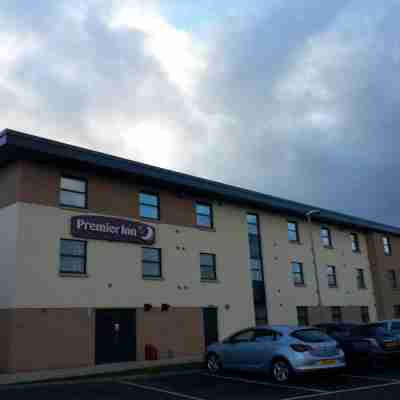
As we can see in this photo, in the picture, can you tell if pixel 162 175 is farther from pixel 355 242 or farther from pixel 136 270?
pixel 355 242

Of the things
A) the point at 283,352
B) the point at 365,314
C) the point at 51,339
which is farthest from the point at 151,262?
the point at 365,314

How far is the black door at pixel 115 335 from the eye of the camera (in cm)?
1906

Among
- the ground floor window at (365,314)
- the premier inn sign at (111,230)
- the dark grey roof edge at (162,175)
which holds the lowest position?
the ground floor window at (365,314)

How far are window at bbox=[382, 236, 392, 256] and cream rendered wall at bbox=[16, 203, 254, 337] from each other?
1747cm

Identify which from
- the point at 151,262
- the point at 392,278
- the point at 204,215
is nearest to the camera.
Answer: the point at 151,262

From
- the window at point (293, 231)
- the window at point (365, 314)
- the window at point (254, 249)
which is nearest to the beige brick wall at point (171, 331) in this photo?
the window at point (254, 249)

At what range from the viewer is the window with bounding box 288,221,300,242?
3009 cm

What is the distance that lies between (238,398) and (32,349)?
29.1 feet

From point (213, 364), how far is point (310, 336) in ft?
12.3

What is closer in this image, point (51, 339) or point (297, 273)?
point (51, 339)

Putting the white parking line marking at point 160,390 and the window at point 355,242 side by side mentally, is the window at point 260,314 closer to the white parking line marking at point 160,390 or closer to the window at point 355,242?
the window at point 355,242

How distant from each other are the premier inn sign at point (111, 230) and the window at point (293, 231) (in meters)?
11.4

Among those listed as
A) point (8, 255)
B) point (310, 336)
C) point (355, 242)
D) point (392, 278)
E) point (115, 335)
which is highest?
point (355, 242)

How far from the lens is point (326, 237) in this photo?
109 feet
